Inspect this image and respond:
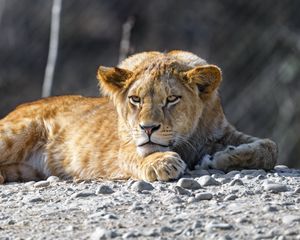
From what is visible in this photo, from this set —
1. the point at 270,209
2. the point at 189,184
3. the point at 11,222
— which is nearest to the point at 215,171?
the point at 189,184

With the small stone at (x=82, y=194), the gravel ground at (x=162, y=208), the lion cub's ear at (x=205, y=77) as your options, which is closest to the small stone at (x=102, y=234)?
the gravel ground at (x=162, y=208)

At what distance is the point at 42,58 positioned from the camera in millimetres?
14898

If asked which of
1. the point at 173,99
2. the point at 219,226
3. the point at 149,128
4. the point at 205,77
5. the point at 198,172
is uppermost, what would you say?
the point at 205,77

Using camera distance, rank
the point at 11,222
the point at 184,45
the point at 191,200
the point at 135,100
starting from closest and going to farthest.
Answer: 1. the point at 11,222
2. the point at 191,200
3. the point at 135,100
4. the point at 184,45

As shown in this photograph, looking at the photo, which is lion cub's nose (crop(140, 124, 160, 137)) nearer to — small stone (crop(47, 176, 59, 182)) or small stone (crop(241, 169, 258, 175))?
small stone (crop(241, 169, 258, 175))

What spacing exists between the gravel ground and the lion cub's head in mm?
255

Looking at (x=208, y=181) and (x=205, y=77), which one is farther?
(x=205, y=77)

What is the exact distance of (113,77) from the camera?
6.86 metres

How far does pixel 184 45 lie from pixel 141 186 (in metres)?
8.54

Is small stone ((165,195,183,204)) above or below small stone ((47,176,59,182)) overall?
above

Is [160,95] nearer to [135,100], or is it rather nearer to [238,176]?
[135,100]

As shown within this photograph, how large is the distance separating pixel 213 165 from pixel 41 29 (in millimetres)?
8720

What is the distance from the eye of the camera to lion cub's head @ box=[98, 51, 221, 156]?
6.43 metres

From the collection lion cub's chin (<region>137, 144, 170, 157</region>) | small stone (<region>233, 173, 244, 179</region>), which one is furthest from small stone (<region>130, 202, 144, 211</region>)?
lion cub's chin (<region>137, 144, 170, 157</region>)
